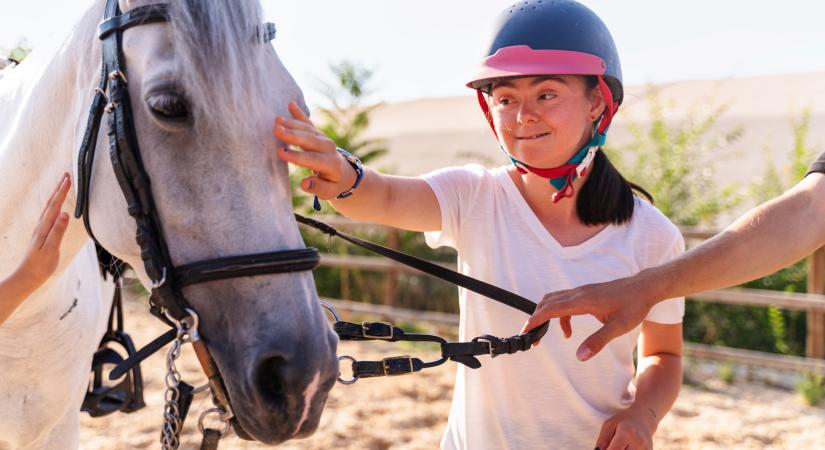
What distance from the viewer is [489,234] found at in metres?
2.06

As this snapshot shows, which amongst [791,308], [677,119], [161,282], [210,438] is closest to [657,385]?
[210,438]

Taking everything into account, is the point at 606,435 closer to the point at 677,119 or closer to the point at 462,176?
the point at 462,176

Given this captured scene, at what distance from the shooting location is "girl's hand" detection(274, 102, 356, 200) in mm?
1416

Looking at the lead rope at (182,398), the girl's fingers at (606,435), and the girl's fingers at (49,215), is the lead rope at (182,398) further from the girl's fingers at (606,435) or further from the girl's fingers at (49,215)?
the girl's fingers at (606,435)

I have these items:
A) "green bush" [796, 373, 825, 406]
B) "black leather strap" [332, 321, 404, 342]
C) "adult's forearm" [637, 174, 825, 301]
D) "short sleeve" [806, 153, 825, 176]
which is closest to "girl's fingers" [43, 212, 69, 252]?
"black leather strap" [332, 321, 404, 342]

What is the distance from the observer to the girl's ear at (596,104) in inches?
80.0

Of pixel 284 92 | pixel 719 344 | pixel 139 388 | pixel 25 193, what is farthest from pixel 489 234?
pixel 719 344

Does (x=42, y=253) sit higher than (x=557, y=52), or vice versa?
(x=557, y=52)

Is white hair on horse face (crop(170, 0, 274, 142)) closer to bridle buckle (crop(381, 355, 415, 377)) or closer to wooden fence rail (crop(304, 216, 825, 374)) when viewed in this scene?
bridle buckle (crop(381, 355, 415, 377))

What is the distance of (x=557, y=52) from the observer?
1.90 meters

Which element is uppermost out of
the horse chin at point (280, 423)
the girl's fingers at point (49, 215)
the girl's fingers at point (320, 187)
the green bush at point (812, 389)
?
the girl's fingers at point (49, 215)

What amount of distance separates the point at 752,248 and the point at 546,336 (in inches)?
23.6

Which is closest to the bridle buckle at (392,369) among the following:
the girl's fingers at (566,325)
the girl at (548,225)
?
the girl at (548,225)

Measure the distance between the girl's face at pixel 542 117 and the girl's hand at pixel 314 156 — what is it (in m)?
0.47
